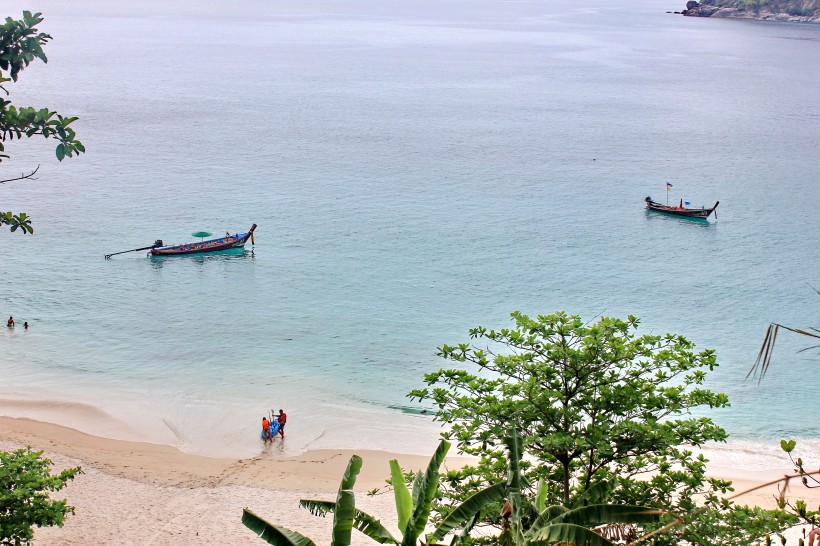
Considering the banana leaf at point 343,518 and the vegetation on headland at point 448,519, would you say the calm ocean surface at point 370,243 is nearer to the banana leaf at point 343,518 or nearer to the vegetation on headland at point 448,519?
the vegetation on headland at point 448,519

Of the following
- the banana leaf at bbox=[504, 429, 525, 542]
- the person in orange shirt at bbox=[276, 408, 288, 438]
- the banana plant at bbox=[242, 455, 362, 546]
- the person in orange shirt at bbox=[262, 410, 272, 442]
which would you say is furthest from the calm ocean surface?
the banana plant at bbox=[242, 455, 362, 546]

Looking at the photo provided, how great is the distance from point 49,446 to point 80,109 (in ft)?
280

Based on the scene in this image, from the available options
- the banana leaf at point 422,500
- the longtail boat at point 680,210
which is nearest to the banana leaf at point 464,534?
the banana leaf at point 422,500

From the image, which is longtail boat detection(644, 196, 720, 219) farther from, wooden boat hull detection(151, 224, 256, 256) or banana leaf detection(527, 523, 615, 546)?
banana leaf detection(527, 523, 615, 546)

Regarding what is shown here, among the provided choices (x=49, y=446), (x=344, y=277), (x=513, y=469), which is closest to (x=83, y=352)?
(x=49, y=446)

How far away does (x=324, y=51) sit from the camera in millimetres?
172875

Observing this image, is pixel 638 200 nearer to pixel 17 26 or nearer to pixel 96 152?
pixel 96 152

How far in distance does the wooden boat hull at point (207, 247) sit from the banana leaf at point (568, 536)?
50.8 m

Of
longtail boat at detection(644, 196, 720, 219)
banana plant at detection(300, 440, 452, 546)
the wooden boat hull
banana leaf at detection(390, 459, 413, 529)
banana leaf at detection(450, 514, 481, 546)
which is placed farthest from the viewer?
longtail boat at detection(644, 196, 720, 219)

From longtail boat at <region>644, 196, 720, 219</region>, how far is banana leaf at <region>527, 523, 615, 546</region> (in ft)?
204

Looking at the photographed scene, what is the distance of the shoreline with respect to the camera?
85.5 ft

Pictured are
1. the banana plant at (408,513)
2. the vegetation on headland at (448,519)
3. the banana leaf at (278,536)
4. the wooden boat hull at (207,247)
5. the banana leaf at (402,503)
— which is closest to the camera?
the vegetation on headland at (448,519)

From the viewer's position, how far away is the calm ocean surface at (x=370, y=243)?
41.3 meters

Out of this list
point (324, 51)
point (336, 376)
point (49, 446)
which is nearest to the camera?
point (49, 446)
